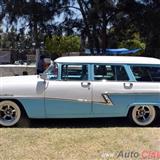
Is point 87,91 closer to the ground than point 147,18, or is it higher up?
closer to the ground

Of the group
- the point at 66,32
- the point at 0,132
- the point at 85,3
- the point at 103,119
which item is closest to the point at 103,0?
the point at 85,3

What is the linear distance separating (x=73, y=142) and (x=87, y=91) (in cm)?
171

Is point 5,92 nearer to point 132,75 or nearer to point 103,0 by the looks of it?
point 132,75

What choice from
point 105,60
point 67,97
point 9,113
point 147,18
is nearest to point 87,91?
point 67,97

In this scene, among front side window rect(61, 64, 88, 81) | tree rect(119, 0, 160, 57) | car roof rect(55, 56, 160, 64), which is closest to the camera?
front side window rect(61, 64, 88, 81)

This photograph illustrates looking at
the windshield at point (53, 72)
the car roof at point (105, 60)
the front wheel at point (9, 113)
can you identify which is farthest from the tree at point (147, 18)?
the front wheel at point (9, 113)

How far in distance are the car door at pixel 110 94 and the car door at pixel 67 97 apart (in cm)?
18

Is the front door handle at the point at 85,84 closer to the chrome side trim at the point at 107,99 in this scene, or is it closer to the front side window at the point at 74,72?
the front side window at the point at 74,72

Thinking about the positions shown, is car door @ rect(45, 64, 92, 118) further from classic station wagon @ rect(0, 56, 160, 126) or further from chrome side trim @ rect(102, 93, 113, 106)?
chrome side trim @ rect(102, 93, 113, 106)

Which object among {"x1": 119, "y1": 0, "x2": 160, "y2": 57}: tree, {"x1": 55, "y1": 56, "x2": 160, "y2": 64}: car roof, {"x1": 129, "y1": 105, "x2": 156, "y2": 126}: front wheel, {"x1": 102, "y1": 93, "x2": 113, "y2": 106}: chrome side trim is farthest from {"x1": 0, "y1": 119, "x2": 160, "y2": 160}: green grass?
{"x1": 119, "y1": 0, "x2": 160, "y2": 57}: tree

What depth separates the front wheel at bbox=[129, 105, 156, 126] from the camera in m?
9.05

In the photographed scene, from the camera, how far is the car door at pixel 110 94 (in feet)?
29.1

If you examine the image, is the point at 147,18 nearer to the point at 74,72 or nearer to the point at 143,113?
the point at 143,113

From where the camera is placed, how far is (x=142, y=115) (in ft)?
29.9
